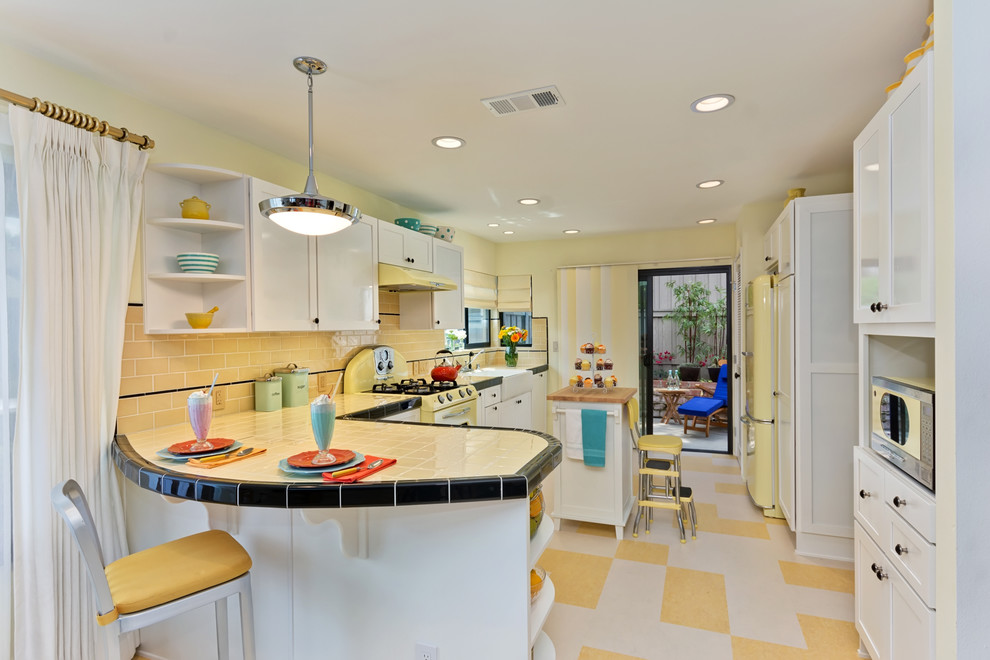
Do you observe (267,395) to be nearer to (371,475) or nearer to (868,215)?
(371,475)

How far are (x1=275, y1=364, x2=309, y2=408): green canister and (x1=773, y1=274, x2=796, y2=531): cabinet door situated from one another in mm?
2934

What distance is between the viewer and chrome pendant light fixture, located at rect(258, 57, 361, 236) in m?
1.85

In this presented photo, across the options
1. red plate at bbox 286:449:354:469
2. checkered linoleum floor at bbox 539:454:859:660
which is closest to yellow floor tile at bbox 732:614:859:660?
checkered linoleum floor at bbox 539:454:859:660

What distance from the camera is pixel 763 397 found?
3617 millimetres

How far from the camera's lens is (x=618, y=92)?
225 cm

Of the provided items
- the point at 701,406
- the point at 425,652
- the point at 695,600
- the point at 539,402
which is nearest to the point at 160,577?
the point at 425,652

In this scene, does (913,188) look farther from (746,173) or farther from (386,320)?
(386,320)

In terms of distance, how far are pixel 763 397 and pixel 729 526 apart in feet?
3.06

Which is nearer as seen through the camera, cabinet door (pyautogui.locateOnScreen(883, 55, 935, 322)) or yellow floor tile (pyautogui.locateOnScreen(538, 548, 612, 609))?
cabinet door (pyautogui.locateOnScreen(883, 55, 935, 322))

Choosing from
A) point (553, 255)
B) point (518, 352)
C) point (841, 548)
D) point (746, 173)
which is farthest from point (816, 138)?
point (518, 352)

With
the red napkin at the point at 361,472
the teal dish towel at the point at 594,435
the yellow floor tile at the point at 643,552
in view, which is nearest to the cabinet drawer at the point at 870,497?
the yellow floor tile at the point at 643,552

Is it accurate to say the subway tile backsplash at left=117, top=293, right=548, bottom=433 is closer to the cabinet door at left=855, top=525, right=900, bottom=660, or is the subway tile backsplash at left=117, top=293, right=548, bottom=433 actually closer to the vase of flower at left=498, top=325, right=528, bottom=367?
the vase of flower at left=498, top=325, right=528, bottom=367

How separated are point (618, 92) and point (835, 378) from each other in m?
2.11

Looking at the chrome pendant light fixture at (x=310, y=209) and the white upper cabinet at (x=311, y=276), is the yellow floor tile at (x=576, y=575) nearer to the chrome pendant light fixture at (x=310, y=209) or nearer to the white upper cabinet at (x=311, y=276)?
the white upper cabinet at (x=311, y=276)
